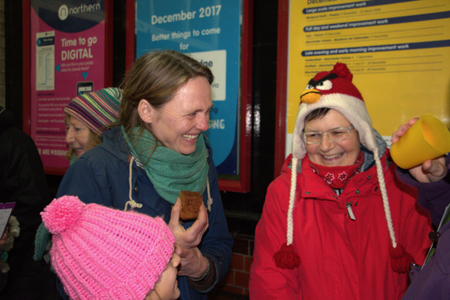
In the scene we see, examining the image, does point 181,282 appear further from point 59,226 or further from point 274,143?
point 274,143

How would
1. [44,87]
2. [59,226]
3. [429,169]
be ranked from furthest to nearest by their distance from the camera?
[44,87]
[429,169]
[59,226]

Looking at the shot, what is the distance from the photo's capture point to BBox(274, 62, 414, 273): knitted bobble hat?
1.51 m

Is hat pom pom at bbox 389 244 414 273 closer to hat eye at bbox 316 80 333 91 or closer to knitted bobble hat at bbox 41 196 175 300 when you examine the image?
hat eye at bbox 316 80 333 91

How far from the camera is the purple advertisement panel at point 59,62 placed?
3305 millimetres

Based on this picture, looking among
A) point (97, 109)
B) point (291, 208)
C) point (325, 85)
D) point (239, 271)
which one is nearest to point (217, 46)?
point (97, 109)

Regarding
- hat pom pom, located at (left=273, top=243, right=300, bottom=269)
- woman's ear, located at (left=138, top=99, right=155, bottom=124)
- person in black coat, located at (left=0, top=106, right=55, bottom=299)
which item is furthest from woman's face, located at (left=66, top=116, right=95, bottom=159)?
hat pom pom, located at (left=273, top=243, right=300, bottom=269)

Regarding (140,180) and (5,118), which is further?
(5,118)

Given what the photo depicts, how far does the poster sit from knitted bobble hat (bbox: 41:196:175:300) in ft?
5.62

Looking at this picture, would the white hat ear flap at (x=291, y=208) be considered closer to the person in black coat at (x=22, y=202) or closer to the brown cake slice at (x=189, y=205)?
the brown cake slice at (x=189, y=205)

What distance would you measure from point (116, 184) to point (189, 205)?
0.35m

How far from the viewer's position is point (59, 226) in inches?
38.9

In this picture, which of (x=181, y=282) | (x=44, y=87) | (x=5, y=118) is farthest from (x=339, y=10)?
(x=44, y=87)

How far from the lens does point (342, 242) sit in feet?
5.11

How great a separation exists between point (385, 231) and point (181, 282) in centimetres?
106
